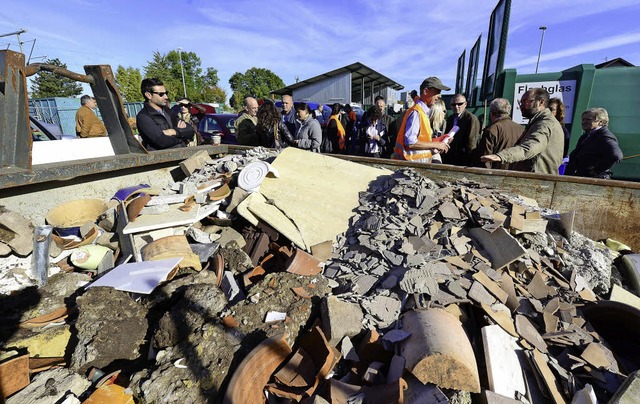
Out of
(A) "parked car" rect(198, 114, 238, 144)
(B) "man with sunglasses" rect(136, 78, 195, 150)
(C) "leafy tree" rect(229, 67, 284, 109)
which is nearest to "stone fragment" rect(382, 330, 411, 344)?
(B) "man with sunglasses" rect(136, 78, 195, 150)

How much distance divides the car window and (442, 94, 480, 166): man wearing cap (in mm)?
5893

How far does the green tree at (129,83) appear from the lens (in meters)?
38.1

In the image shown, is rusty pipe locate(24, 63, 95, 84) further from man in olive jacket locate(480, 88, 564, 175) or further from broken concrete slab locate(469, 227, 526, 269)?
man in olive jacket locate(480, 88, 564, 175)

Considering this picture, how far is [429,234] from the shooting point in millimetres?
2572

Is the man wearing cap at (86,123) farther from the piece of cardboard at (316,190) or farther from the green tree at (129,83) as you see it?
the green tree at (129,83)

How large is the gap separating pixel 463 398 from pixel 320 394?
2.38ft

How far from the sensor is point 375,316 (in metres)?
1.96

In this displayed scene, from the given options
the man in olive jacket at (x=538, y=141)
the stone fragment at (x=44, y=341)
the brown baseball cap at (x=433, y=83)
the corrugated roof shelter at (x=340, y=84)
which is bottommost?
the stone fragment at (x=44, y=341)

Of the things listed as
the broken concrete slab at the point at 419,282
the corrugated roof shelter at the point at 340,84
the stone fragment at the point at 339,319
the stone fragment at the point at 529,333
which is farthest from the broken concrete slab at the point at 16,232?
the corrugated roof shelter at the point at 340,84

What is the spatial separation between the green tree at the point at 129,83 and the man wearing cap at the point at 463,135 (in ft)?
140

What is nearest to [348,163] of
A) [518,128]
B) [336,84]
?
[518,128]

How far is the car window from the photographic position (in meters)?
8.12

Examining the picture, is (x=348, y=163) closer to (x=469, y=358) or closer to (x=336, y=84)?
(x=469, y=358)

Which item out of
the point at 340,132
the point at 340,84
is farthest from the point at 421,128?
the point at 340,84
